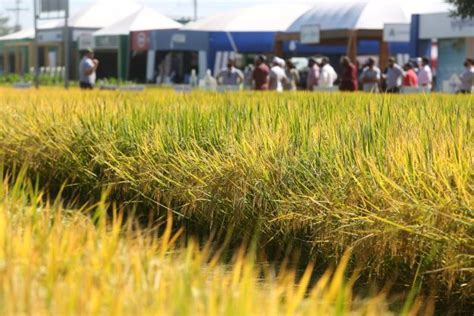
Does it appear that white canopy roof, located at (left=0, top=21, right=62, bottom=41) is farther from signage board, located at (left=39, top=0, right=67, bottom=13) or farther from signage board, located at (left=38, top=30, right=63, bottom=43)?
signage board, located at (left=39, top=0, right=67, bottom=13)

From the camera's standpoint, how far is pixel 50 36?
48094 mm

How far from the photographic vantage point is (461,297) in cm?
476

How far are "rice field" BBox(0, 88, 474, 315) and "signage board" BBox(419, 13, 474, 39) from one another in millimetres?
17158

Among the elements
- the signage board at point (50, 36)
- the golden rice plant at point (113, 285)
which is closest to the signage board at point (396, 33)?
the signage board at point (50, 36)

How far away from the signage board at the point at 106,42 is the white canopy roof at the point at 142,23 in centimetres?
160

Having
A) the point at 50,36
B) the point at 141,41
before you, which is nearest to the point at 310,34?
the point at 141,41

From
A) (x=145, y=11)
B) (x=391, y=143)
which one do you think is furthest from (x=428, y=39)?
(x=391, y=143)

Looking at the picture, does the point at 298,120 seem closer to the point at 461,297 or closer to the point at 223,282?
the point at 461,297

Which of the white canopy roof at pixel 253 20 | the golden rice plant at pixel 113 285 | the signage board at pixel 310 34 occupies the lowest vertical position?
the golden rice plant at pixel 113 285

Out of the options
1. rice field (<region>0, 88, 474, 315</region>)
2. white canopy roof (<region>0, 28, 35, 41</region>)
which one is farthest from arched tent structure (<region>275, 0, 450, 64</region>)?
white canopy roof (<region>0, 28, 35, 41</region>)

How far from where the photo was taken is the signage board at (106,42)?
40.5 metres

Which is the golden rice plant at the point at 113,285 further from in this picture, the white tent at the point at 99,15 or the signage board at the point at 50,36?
the signage board at the point at 50,36

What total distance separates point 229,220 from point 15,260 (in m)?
3.62

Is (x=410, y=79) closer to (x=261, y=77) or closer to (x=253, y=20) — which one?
(x=261, y=77)
